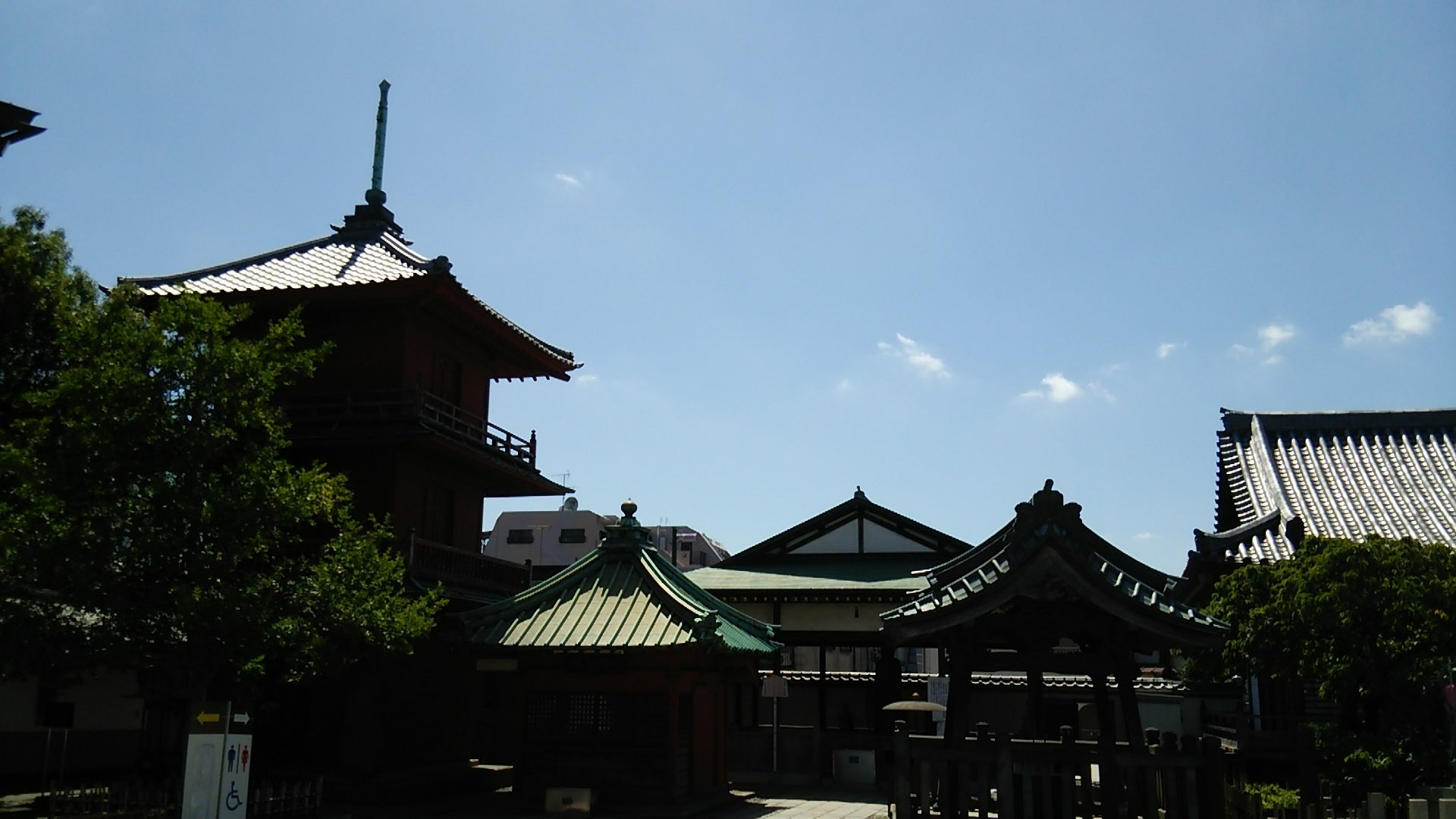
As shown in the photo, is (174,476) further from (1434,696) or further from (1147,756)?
(1434,696)

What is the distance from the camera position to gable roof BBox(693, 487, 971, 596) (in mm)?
31797

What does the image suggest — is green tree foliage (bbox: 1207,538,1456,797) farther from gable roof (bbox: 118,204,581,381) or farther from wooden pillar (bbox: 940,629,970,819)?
gable roof (bbox: 118,204,581,381)

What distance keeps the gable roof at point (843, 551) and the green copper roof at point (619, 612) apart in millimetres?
7501

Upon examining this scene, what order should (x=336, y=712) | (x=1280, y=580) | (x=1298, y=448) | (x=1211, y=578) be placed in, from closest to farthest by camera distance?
(x=1280, y=580) → (x=336, y=712) → (x=1211, y=578) → (x=1298, y=448)

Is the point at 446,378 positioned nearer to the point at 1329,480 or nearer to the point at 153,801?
the point at 153,801

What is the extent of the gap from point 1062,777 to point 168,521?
13.8 metres

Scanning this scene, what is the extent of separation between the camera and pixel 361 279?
2620 cm

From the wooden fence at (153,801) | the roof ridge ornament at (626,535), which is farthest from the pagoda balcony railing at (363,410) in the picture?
the wooden fence at (153,801)

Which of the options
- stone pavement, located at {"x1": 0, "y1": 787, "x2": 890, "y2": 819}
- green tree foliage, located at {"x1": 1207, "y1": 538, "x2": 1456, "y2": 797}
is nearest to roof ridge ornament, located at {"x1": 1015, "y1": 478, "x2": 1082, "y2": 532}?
green tree foliage, located at {"x1": 1207, "y1": 538, "x2": 1456, "y2": 797}

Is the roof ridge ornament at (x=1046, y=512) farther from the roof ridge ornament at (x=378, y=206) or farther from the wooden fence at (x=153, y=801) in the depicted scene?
the roof ridge ornament at (x=378, y=206)

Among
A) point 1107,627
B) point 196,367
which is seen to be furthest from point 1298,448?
point 196,367

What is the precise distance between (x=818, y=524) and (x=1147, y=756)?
19.8 metres

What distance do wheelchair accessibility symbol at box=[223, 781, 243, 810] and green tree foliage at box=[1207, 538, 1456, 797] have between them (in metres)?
16.2

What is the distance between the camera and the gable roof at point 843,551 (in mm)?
31797
